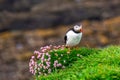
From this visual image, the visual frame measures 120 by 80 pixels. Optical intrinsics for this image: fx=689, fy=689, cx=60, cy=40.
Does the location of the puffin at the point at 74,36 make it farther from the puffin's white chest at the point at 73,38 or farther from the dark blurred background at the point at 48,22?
the dark blurred background at the point at 48,22

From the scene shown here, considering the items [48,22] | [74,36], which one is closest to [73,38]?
[74,36]

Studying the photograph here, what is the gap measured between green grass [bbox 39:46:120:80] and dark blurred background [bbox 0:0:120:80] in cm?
1886

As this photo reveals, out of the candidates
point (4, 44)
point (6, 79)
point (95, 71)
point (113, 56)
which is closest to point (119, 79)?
point (95, 71)

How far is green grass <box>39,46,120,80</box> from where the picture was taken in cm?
932

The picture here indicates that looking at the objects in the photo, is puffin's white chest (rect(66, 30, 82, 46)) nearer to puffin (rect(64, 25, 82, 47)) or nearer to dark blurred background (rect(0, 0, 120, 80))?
puffin (rect(64, 25, 82, 47))

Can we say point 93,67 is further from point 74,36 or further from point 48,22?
point 48,22

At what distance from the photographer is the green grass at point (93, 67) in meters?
9.32

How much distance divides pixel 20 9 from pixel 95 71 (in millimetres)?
23547

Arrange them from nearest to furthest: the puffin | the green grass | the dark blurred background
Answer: the green grass
the puffin
the dark blurred background

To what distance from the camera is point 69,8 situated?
32.8m

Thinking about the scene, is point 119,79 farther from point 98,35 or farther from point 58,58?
point 98,35

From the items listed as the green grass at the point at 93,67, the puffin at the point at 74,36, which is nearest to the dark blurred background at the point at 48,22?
the puffin at the point at 74,36

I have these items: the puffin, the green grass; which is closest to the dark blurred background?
the puffin

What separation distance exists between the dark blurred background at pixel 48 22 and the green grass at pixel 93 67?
18.9 meters
